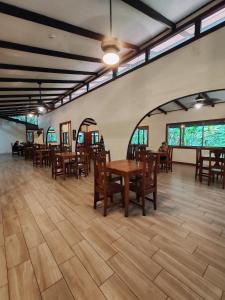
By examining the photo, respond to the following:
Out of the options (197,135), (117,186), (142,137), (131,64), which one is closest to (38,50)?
(131,64)

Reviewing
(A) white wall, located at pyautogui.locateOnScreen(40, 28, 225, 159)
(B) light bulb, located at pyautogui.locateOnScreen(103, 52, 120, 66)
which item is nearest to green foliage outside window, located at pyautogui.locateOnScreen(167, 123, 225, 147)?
(A) white wall, located at pyautogui.locateOnScreen(40, 28, 225, 159)

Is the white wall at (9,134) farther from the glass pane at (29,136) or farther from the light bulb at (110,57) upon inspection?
the light bulb at (110,57)

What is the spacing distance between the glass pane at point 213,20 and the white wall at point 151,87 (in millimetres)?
154

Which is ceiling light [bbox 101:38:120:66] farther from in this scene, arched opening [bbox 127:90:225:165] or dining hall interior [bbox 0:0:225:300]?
arched opening [bbox 127:90:225:165]

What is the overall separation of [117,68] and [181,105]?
160 inches

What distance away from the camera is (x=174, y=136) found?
26.9 feet

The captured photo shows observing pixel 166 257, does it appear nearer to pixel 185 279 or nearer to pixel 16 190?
pixel 185 279

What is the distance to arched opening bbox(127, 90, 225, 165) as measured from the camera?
21.3ft

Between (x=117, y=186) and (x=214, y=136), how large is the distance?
595 cm

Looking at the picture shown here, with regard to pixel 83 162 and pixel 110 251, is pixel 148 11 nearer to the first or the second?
pixel 110 251

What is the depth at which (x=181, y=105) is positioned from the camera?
7.16 m

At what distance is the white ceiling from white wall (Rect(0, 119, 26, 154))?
11.0 meters

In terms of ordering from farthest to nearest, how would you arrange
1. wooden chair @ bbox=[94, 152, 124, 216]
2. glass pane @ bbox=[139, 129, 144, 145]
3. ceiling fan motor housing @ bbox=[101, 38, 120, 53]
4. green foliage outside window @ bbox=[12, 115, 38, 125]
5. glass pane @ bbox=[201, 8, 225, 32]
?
green foliage outside window @ bbox=[12, 115, 38, 125] < glass pane @ bbox=[139, 129, 144, 145] < wooden chair @ bbox=[94, 152, 124, 216] < glass pane @ bbox=[201, 8, 225, 32] < ceiling fan motor housing @ bbox=[101, 38, 120, 53]

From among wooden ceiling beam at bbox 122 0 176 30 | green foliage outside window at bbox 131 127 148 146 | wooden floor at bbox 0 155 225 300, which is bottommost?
wooden floor at bbox 0 155 225 300
